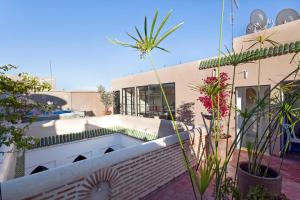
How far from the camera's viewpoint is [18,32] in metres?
11.9

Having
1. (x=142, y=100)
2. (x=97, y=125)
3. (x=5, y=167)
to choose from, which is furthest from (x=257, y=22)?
(x=5, y=167)

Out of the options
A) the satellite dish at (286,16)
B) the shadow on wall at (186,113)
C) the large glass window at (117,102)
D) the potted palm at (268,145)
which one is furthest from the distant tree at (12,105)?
the large glass window at (117,102)

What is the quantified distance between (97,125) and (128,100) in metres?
5.71

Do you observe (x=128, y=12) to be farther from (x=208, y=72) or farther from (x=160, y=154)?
(x=160, y=154)

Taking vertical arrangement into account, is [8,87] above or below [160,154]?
above

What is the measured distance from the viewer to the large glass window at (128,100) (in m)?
14.0

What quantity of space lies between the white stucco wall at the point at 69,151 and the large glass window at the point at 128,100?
5275mm

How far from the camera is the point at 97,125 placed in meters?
9.19

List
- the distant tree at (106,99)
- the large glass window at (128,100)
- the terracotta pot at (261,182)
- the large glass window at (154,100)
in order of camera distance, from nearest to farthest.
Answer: the terracotta pot at (261,182)
the large glass window at (154,100)
the large glass window at (128,100)
the distant tree at (106,99)

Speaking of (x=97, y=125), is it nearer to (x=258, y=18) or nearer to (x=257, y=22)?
(x=257, y=22)

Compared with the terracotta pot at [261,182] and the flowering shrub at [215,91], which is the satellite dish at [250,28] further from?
the terracotta pot at [261,182]

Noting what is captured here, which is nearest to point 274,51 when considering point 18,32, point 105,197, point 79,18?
point 105,197

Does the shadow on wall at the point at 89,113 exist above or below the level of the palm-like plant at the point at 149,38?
below

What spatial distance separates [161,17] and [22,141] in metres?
2.25
